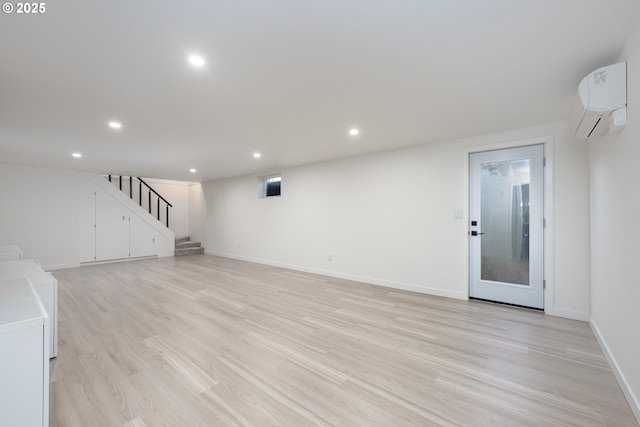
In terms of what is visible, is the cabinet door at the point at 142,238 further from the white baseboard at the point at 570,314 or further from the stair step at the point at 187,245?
the white baseboard at the point at 570,314

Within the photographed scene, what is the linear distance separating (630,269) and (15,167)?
9.70 m

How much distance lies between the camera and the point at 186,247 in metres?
8.73

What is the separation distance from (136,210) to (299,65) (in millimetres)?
7681

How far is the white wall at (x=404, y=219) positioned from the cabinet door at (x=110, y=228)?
3946 millimetres

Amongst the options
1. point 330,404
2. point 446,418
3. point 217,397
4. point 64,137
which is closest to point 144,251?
point 64,137

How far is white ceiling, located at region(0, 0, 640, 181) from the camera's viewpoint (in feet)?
5.02

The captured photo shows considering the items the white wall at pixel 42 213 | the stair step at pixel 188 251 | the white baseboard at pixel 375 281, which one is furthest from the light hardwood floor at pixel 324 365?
the stair step at pixel 188 251

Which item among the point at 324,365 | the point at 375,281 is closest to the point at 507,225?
the point at 375,281

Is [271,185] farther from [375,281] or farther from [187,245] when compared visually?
[187,245]

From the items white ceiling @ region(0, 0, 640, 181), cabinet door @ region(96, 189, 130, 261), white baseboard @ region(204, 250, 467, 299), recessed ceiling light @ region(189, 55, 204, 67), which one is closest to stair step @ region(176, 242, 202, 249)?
cabinet door @ region(96, 189, 130, 261)

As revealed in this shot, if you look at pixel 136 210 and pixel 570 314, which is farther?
pixel 136 210

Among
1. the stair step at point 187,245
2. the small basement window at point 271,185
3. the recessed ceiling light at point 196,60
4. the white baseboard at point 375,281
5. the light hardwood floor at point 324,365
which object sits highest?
the recessed ceiling light at point 196,60

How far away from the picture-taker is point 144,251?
7.80 metres

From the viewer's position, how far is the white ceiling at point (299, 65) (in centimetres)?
153
